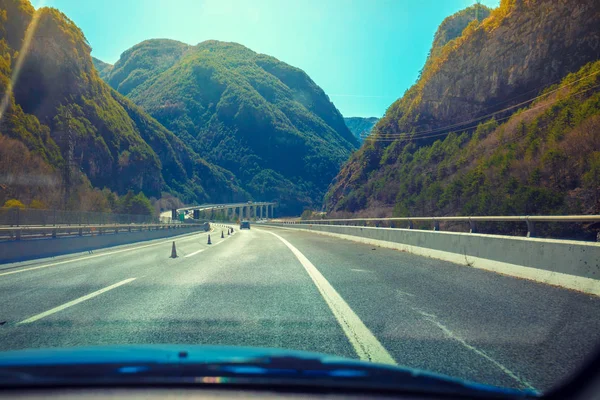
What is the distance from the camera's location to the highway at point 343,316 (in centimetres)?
427

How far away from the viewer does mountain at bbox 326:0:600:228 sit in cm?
4622

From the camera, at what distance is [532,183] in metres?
47.4

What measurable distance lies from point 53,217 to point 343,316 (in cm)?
2616

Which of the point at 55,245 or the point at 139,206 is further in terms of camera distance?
the point at 139,206

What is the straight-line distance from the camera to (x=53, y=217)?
27.1m

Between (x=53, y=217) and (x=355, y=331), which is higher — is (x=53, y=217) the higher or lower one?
the higher one

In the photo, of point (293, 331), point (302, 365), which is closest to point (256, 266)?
point (293, 331)

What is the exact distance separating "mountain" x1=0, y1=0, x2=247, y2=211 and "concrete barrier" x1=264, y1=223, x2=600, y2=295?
66.4m

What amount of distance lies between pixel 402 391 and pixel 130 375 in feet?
4.71

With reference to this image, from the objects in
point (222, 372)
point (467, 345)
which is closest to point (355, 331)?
point (467, 345)

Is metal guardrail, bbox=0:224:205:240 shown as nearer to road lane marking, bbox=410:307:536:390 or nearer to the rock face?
road lane marking, bbox=410:307:536:390

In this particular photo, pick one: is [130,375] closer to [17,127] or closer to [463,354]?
[463,354]

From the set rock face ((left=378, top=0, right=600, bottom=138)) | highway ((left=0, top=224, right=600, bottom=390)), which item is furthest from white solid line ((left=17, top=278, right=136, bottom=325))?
rock face ((left=378, top=0, right=600, bottom=138))

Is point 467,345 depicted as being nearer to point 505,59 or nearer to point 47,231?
point 47,231
